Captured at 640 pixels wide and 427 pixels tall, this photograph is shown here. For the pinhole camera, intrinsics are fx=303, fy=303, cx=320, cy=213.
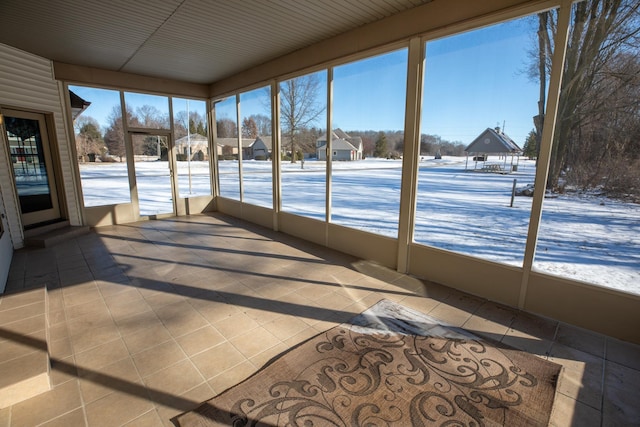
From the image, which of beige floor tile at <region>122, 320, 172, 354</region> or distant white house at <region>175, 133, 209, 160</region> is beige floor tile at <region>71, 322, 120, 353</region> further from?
distant white house at <region>175, 133, 209, 160</region>

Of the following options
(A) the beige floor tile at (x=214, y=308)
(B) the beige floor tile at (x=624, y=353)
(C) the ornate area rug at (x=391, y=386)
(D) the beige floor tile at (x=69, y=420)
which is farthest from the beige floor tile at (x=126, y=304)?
(B) the beige floor tile at (x=624, y=353)

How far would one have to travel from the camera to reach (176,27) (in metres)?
3.82

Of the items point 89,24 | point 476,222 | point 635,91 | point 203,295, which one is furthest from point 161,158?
point 635,91

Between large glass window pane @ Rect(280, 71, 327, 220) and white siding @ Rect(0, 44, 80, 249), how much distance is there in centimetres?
391

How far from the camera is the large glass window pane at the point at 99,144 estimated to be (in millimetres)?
5719

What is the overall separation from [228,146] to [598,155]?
6341 mm

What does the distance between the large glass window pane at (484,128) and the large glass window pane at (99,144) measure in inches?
233

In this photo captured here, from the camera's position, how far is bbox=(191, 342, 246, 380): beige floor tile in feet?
6.91

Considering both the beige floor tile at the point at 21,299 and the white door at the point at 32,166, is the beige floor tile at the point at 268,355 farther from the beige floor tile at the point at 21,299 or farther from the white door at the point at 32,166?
the white door at the point at 32,166

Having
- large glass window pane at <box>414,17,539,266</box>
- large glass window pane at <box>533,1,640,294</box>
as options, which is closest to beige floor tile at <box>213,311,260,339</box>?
large glass window pane at <box>414,17,539,266</box>

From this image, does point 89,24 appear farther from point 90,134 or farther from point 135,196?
point 135,196

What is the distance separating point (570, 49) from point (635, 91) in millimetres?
587

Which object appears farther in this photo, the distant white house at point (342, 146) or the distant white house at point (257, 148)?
the distant white house at point (257, 148)

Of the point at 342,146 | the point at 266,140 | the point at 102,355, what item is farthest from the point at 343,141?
the point at 102,355
